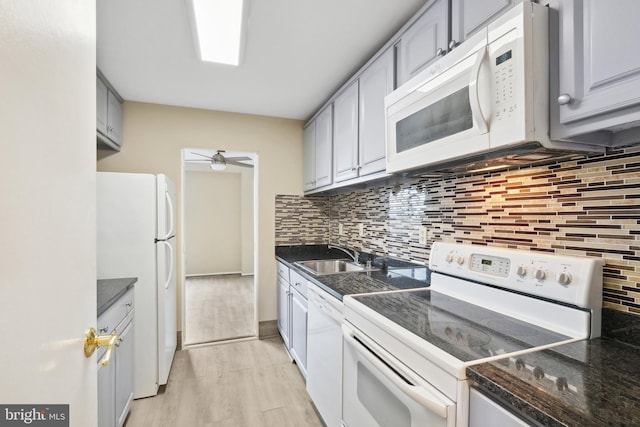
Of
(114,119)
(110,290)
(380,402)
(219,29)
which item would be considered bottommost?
(380,402)

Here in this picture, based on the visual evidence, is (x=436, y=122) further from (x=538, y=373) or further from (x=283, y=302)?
(x=283, y=302)

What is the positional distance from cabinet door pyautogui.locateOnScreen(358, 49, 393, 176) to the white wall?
4.50 ft

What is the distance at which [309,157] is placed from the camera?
3.12 metres

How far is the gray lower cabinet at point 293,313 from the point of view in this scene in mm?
2277

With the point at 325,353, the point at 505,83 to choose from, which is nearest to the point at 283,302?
the point at 325,353

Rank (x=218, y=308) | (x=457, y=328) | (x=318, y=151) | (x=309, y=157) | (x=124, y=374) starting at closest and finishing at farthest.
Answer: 1. (x=457, y=328)
2. (x=124, y=374)
3. (x=318, y=151)
4. (x=309, y=157)
5. (x=218, y=308)

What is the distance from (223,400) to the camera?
2121 mm

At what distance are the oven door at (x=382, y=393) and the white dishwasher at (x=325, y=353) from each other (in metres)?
0.10

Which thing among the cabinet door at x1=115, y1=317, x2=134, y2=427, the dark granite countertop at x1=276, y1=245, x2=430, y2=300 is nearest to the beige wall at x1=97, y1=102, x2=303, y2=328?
the dark granite countertop at x1=276, y1=245, x2=430, y2=300

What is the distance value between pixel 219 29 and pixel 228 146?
4.99 ft

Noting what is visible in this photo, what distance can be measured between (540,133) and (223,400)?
2.35m

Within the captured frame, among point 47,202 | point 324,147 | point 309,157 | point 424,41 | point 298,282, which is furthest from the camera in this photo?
point 309,157

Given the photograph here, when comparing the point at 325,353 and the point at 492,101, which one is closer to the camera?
the point at 492,101

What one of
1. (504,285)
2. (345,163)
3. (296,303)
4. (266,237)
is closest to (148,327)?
(296,303)
